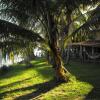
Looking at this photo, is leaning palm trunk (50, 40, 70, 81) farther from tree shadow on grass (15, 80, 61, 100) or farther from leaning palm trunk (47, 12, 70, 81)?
tree shadow on grass (15, 80, 61, 100)

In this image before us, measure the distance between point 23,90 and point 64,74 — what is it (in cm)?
246

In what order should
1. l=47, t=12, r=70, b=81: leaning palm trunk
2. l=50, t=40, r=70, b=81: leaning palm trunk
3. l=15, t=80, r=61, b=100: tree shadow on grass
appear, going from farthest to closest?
l=50, t=40, r=70, b=81: leaning palm trunk < l=47, t=12, r=70, b=81: leaning palm trunk < l=15, t=80, r=61, b=100: tree shadow on grass

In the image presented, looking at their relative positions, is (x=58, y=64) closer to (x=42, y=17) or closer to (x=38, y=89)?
(x=38, y=89)

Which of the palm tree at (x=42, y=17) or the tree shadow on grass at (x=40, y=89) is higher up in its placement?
the palm tree at (x=42, y=17)

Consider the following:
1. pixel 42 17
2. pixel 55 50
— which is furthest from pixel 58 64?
pixel 42 17

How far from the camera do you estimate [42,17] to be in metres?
14.5

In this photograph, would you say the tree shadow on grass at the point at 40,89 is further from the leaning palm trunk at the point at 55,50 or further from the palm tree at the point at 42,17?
the palm tree at the point at 42,17

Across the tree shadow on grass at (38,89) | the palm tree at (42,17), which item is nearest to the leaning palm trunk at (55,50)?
the palm tree at (42,17)

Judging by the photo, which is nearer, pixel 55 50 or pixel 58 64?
pixel 55 50

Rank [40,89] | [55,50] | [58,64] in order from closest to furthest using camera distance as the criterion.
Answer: [40,89], [55,50], [58,64]

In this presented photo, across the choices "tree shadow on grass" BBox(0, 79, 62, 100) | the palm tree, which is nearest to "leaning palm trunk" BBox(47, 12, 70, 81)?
the palm tree

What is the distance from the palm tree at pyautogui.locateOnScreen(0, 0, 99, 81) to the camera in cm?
1314

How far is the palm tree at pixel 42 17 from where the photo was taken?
1314 cm

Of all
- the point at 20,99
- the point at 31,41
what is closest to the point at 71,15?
the point at 31,41
